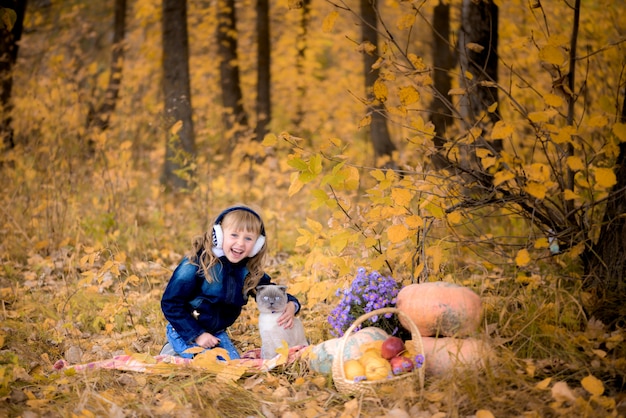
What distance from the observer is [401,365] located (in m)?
3.04

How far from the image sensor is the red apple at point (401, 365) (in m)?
3.03

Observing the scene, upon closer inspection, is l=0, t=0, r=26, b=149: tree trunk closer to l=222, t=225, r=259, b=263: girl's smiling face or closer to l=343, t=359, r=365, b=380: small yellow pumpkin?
l=222, t=225, r=259, b=263: girl's smiling face

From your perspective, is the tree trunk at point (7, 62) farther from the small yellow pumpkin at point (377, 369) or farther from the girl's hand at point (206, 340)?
the small yellow pumpkin at point (377, 369)

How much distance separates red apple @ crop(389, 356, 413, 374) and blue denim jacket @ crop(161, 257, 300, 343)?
1.01m

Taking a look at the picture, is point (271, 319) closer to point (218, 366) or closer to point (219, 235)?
point (218, 366)

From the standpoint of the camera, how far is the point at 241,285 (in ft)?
13.0

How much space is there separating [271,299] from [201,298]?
0.46 metres

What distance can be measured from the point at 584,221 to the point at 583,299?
46 cm

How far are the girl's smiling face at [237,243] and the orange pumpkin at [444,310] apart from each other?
1082 millimetres

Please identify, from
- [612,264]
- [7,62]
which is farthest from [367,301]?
[7,62]

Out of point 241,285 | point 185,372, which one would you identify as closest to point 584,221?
point 241,285

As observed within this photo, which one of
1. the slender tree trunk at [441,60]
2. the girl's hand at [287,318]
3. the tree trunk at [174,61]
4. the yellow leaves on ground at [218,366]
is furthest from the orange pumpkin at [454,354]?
the tree trunk at [174,61]

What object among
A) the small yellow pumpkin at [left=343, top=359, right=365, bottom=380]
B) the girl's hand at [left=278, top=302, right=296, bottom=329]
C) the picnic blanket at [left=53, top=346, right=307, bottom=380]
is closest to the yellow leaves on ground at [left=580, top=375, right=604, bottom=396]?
the small yellow pumpkin at [left=343, top=359, right=365, bottom=380]

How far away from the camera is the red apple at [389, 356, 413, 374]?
3029mm
